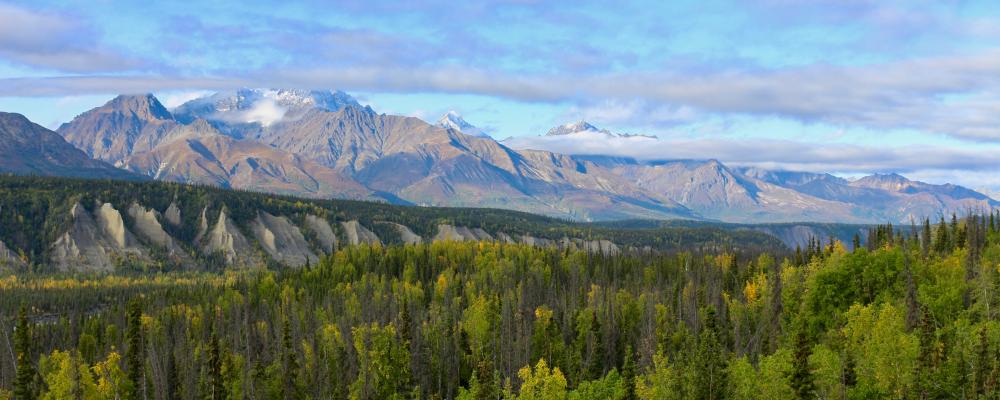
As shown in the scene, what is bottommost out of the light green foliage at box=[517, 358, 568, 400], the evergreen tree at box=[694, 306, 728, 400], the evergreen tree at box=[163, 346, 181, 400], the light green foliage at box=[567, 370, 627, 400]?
the evergreen tree at box=[163, 346, 181, 400]

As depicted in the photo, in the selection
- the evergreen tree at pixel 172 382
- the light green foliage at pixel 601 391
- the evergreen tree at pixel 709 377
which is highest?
the evergreen tree at pixel 709 377

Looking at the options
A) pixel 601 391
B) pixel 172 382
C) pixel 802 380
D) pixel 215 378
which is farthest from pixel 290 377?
pixel 802 380

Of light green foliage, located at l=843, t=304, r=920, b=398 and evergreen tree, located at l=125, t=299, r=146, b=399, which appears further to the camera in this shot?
evergreen tree, located at l=125, t=299, r=146, b=399

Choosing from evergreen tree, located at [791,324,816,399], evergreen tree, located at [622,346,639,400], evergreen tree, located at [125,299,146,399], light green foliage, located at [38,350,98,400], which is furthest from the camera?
evergreen tree, located at [125,299,146,399]

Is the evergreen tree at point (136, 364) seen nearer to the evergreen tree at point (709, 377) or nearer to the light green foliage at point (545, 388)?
the light green foliage at point (545, 388)

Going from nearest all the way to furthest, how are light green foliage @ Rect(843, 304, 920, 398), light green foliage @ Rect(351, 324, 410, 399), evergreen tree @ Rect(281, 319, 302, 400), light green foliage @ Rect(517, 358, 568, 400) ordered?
light green foliage @ Rect(843, 304, 920, 398)
light green foliage @ Rect(517, 358, 568, 400)
evergreen tree @ Rect(281, 319, 302, 400)
light green foliage @ Rect(351, 324, 410, 399)

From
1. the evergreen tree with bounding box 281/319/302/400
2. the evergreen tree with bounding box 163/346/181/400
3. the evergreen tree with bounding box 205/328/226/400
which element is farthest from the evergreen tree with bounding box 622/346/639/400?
the evergreen tree with bounding box 163/346/181/400

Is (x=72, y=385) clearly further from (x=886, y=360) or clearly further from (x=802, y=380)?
(x=886, y=360)

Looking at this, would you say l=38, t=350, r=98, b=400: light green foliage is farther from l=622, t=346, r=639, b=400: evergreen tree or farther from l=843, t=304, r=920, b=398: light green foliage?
l=843, t=304, r=920, b=398: light green foliage

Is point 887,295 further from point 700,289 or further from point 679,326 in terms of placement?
point 700,289

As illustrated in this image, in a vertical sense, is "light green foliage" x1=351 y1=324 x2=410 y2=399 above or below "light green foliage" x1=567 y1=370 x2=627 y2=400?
below

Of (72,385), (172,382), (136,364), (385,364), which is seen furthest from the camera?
(136,364)

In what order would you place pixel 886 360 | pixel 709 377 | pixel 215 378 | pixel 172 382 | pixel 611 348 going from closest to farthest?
pixel 886 360 < pixel 709 377 < pixel 215 378 < pixel 172 382 < pixel 611 348

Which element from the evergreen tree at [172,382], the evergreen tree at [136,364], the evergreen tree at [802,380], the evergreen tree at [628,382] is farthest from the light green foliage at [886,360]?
the evergreen tree at [136,364]
